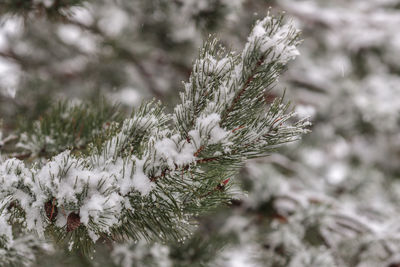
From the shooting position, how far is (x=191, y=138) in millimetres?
771

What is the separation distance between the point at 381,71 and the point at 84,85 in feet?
12.0

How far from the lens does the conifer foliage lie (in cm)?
75

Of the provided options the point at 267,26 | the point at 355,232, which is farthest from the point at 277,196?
the point at 267,26

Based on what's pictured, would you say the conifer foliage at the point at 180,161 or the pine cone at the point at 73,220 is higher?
the conifer foliage at the point at 180,161

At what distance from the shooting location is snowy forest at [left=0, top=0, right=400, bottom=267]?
30.3 inches

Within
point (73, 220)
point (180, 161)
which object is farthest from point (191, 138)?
point (73, 220)

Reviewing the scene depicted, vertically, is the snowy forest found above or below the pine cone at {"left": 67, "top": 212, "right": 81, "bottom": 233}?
above

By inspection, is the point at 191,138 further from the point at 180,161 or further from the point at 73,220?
the point at 73,220

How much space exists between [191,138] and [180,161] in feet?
0.21

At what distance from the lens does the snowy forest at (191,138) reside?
771mm

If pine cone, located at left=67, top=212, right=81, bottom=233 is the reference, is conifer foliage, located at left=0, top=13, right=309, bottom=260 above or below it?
above

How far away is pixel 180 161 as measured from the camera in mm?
760

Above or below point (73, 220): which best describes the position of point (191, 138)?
above

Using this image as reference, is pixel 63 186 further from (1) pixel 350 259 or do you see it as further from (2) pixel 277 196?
(1) pixel 350 259
